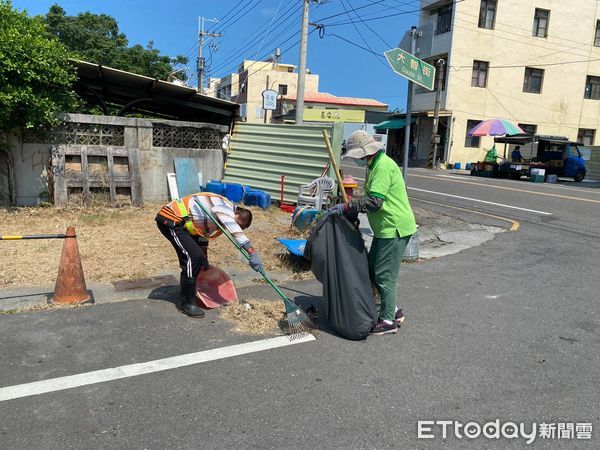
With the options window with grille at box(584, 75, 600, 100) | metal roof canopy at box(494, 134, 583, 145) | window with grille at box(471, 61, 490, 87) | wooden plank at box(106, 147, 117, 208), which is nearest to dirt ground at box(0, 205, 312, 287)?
wooden plank at box(106, 147, 117, 208)

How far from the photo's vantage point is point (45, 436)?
2.68 meters

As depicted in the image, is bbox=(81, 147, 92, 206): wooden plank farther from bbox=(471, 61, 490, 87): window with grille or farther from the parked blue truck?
bbox=(471, 61, 490, 87): window with grille

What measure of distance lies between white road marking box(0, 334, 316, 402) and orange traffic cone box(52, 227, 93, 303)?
152cm

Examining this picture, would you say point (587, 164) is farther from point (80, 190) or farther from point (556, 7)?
point (80, 190)

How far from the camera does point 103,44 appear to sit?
115 ft

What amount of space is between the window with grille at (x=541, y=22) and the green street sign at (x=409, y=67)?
30348 mm

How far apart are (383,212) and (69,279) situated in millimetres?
3093

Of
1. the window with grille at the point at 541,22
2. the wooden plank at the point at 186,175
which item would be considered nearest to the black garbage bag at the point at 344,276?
the wooden plank at the point at 186,175

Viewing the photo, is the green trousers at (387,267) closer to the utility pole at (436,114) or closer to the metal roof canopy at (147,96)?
the metal roof canopy at (147,96)

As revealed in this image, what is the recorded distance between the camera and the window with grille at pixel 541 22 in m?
31.7

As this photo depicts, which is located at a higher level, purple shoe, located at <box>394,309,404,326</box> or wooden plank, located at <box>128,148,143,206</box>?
wooden plank, located at <box>128,148,143,206</box>

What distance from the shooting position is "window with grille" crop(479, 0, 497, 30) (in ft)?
99.6

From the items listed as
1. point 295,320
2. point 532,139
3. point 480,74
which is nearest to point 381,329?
point 295,320

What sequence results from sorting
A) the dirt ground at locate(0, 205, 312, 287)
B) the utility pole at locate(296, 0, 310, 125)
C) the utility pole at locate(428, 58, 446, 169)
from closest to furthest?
the dirt ground at locate(0, 205, 312, 287)
the utility pole at locate(296, 0, 310, 125)
the utility pole at locate(428, 58, 446, 169)
